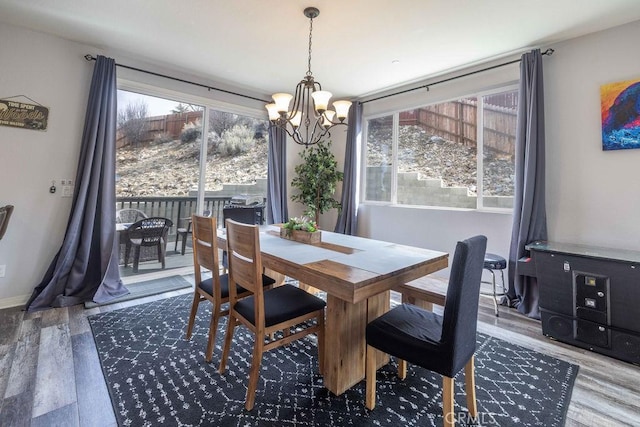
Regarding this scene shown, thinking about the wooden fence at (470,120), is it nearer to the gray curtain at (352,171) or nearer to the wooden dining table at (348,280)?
the gray curtain at (352,171)

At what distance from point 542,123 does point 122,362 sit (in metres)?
4.13

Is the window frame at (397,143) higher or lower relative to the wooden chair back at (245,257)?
higher

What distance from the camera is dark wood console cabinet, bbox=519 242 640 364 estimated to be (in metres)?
2.08

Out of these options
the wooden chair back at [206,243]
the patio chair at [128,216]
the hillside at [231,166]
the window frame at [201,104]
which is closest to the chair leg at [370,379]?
the wooden chair back at [206,243]

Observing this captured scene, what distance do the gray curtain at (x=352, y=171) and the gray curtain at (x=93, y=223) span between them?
303 cm

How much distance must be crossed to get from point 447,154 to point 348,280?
3056 millimetres

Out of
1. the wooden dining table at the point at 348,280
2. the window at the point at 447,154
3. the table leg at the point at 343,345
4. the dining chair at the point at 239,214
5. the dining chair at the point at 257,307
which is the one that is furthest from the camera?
the window at the point at 447,154

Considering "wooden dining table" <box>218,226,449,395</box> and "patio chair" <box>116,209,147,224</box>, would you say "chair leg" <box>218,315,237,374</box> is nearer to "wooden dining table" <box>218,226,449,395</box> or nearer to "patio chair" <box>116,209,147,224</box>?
"wooden dining table" <box>218,226,449,395</box>

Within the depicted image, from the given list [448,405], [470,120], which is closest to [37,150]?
[448,405]

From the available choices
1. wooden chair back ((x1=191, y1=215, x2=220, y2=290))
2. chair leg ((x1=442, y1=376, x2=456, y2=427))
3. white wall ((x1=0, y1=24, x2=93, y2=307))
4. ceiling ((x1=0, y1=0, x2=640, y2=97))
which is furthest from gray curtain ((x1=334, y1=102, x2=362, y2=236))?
white wall ((x1=0, y1=24, x2=93, y2=307))

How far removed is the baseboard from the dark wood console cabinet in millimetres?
4870

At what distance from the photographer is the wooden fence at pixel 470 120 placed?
10.7ft

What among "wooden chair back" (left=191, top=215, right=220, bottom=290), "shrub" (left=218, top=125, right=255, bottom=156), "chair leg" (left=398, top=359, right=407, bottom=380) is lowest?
"chair leg" (left=398, top=359, right=407, bottom=380)

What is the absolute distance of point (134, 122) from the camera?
350 centimetres
